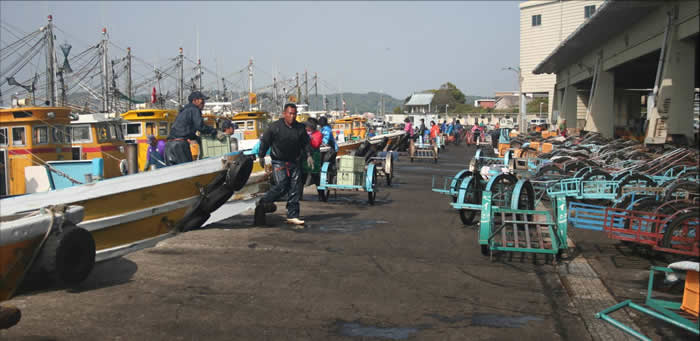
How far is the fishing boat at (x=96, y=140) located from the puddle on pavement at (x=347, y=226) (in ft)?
24.6

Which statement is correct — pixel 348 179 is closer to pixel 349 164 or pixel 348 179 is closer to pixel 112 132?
pixel 349 164

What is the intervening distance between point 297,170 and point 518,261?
3856 mm

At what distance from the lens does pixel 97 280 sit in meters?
6.00

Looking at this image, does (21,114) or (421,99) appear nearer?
(21,114)

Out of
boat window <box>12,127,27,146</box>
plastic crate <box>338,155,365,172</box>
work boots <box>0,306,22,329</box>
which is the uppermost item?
boat window <box>12,127,27,146</box>

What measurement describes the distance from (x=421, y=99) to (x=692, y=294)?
452 ft

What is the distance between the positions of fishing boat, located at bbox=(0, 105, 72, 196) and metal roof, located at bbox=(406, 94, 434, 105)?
414 ft

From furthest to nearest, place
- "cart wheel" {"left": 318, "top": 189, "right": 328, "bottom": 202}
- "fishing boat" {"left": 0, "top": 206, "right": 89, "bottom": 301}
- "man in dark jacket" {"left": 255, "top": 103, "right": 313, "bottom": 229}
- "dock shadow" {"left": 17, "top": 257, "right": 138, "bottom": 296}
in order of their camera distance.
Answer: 1. "cart wheel" {"left": 318, "top": 189, "right": 328, "bottom": 202}
2. "man in dark jacket" {"left": 255, "top": 103, "right": 313, "bottom": 229}
3. "dock shadow" {"left": 17, "top": 257, "right": 138, "bottom": 296}
4. "fishing boat" {"left": 0, "top": 206, "right": 89, "bottom": 301}

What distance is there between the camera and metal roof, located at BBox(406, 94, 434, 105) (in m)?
138

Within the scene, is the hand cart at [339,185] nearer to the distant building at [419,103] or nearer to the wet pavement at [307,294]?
the wet pavement at [307,294]

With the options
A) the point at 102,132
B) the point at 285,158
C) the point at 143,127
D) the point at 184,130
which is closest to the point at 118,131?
the point at 102,132

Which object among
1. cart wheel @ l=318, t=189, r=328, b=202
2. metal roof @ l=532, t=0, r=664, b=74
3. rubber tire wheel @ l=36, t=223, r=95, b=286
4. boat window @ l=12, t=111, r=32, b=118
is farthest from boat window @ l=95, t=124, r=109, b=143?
metal roof @ l=532, t=0, r=664, b=74

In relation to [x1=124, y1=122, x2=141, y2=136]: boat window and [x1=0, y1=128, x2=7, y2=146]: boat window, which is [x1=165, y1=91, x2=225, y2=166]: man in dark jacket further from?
[x1=124, y1=122, x2=141, y2=136]: boat window

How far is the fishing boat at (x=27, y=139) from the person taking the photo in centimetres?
1282
